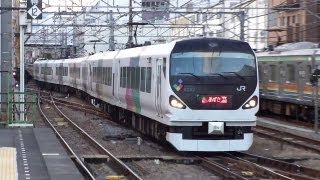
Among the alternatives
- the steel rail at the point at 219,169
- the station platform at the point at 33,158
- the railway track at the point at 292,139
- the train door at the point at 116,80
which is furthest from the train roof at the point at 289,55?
the station platform at the point at 33,158

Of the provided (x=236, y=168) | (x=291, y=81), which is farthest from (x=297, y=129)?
(x=236, y=168)

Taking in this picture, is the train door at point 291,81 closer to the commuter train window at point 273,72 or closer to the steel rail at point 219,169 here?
the commuter train window at point 273,72

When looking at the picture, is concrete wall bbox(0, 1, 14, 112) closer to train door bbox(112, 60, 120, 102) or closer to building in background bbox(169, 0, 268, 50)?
train door bbox(112, 60, 120, 102)

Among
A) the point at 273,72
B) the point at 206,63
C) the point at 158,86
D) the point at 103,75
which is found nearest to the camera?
the point at 206,63

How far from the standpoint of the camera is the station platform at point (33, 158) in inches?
374

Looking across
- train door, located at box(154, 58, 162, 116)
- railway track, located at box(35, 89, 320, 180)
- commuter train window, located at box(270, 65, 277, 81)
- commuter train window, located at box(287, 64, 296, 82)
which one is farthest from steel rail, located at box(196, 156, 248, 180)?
commuter train window, located at box(270, 65, 277, 81)

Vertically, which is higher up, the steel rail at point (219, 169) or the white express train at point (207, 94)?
the white express train at point (207, 94)

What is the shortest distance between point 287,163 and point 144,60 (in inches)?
212

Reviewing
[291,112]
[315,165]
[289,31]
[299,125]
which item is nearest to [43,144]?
[315,165]

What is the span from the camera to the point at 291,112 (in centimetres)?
2484

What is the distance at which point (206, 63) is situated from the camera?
13.3 meters

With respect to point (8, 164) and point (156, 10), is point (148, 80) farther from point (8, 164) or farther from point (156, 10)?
point (156, 10)

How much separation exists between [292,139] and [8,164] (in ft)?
30.2

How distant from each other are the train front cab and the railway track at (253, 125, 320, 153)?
7.90 ft
